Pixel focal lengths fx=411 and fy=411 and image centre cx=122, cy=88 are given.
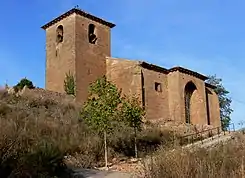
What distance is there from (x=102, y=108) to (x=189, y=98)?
21.1 meters

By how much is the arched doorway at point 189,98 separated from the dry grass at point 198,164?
98.2 ft

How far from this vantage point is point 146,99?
35.8m

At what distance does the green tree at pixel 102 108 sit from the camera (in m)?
20.4

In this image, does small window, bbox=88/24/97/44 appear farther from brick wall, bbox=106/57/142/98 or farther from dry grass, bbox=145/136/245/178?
dry grass, bbox=145/136/245/178

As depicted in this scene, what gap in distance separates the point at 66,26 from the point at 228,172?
31.1 metres

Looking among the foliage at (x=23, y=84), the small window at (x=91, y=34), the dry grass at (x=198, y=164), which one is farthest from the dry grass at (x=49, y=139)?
the small window at (x=91, y=34)

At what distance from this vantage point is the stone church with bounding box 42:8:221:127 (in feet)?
118

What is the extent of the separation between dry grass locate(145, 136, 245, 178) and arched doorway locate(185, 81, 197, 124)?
2992cm

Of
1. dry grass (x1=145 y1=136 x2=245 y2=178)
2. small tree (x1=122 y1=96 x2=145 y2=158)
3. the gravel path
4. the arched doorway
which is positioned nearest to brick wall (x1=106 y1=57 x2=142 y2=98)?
the arched doorway

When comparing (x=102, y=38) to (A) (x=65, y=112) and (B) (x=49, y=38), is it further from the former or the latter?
(A) (x=65, y=112)

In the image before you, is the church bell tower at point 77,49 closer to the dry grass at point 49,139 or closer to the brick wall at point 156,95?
the brick wall at point 156,95

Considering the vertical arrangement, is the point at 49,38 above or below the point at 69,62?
above

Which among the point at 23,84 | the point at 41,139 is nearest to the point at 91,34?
the point at 23,84

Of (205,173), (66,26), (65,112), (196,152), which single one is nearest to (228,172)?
(205,173)
